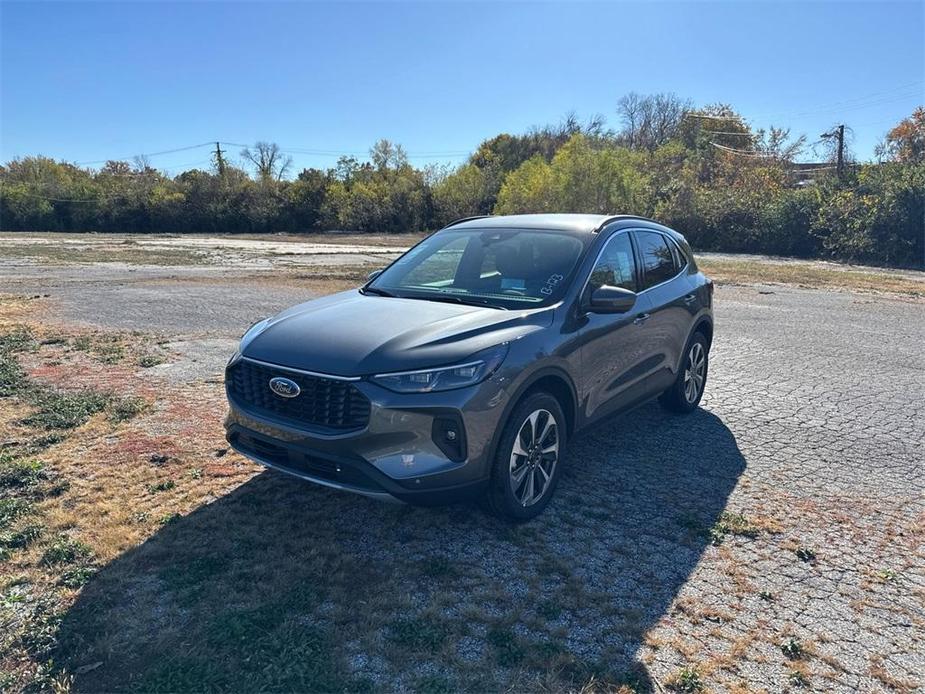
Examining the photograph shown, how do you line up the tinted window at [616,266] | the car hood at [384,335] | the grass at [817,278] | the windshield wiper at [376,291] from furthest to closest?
1. the grass at [817,278]
2. the windshield wiper at [376,291]
3. the tinted window at [616,266]
4. the car hood at [384,335]

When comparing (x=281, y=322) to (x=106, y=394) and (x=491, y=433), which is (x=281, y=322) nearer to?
(x=491, y=433)

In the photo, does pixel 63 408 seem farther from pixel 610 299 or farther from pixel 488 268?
pixel 610 299

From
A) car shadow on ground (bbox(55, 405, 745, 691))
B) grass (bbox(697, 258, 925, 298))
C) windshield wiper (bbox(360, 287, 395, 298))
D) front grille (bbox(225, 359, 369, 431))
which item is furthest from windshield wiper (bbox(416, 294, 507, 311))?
grass (bbox(697, 258, 925, 298))

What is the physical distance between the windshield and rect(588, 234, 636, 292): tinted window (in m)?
0.20

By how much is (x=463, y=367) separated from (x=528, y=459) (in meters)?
0.78

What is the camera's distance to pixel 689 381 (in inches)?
231

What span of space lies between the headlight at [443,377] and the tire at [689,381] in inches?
109

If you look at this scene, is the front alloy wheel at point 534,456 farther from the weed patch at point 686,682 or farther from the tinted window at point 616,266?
the weed patch at point 686,682

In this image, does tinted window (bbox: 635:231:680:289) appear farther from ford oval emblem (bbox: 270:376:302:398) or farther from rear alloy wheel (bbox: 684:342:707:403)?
ford oval emblem (bbox: 270:376:302:398)

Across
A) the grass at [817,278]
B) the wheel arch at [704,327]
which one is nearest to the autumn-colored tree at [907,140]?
the grass at [817,278]

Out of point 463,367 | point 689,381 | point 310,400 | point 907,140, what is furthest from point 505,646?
point 907,140

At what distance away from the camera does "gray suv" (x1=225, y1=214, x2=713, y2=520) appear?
129 inches

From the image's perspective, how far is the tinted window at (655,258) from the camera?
17.0ft

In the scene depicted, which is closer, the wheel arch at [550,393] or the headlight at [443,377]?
the headlight at [443,377]
